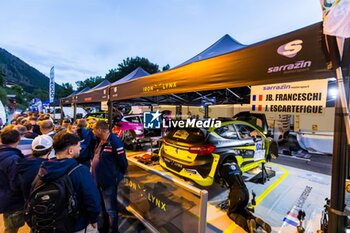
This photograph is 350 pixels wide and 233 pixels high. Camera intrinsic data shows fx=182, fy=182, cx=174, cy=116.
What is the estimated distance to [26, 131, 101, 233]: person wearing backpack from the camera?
1.44 metres

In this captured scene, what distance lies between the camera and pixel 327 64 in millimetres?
1386

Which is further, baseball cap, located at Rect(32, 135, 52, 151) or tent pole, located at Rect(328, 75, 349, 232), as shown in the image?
baseball cap, located at Rect(32, 135, 52, 151)

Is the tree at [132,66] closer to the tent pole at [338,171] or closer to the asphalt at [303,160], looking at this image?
the asphalt at [303,160]

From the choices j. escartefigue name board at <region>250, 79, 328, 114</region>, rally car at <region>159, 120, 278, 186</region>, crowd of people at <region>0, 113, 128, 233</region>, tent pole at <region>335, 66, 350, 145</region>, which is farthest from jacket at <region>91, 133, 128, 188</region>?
tent pole at <region>335, 66, 350, 145</region>

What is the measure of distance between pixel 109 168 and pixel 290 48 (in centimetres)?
259

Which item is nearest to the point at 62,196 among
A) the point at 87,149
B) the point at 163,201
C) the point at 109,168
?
the point at 109,168

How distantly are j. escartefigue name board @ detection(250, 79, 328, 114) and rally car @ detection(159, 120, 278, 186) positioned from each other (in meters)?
1.82

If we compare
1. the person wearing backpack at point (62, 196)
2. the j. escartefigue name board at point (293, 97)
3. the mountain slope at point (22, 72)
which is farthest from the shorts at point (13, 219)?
the mountain slope at point (22, 72)

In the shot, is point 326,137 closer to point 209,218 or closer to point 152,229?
point 209,218

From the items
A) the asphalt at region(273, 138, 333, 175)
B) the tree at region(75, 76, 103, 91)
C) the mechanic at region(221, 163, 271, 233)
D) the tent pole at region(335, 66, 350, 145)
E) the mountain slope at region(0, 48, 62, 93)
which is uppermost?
the mountain slope at region(0, 48, 62, 93)

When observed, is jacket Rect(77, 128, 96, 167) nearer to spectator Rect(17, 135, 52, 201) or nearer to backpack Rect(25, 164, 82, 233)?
spectator Rect(17, 135, 52, 201)

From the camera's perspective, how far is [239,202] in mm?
2842

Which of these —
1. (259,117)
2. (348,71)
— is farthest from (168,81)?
(259,117)

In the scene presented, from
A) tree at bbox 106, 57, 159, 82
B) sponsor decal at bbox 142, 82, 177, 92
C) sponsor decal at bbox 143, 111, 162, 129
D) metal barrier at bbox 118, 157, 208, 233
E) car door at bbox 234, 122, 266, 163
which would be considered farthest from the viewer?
tree at bbox 106, 57, 159, 82
